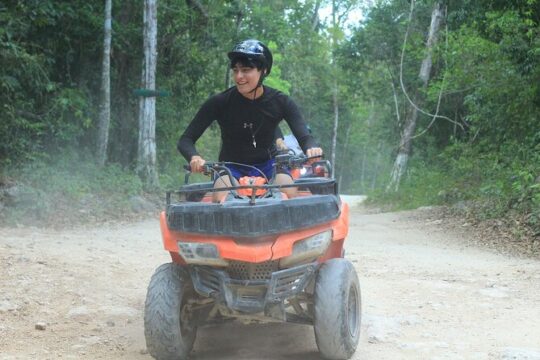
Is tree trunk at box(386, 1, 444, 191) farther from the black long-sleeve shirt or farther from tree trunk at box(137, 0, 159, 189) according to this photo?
the black long-sleeve shirt

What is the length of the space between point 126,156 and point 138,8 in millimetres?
4236

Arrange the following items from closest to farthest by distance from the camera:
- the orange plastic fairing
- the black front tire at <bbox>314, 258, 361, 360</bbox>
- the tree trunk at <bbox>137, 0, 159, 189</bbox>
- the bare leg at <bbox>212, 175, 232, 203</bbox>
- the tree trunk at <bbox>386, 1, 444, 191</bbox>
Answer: the orange plastic fairing
the black front tire at <bbox>314, 258, 361, 360</bbox>
the bare leg at <bbox>212, 175, 232, 203</bbox>
the tree trunk at <bbox>137, 0, 159, 189</bbox>
the tree trunk at <bbox>386, 1, 444, 191</bbox>

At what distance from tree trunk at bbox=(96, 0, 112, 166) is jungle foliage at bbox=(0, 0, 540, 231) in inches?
15.7

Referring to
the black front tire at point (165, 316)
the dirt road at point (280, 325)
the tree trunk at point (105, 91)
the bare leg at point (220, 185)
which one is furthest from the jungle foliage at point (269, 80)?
the black front tire at point (165, 316)

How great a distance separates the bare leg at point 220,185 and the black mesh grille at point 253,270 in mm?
510

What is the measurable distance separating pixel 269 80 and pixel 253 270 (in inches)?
960

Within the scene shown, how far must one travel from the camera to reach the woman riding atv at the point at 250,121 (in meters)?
4.32

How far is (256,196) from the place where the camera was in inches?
152

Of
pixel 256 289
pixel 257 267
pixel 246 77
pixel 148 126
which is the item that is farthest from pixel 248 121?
pixel 148 126

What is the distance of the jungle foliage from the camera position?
37.3 ft

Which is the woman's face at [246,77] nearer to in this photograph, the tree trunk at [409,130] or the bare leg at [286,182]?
the bare leg at [286,182]

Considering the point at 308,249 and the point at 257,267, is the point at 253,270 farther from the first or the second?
the point at 308,249

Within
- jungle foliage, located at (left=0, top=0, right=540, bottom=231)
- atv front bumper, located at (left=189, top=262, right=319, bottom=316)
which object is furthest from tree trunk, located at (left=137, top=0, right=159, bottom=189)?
atv front bumper, located at (left=189, top=262, right=319, bottom=316)

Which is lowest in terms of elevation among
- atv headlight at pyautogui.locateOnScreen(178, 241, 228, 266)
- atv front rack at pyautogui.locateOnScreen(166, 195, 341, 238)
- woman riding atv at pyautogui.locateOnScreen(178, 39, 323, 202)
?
atv headlight at pyautogui.locateOnScreen(178, 241, 228, 266)
